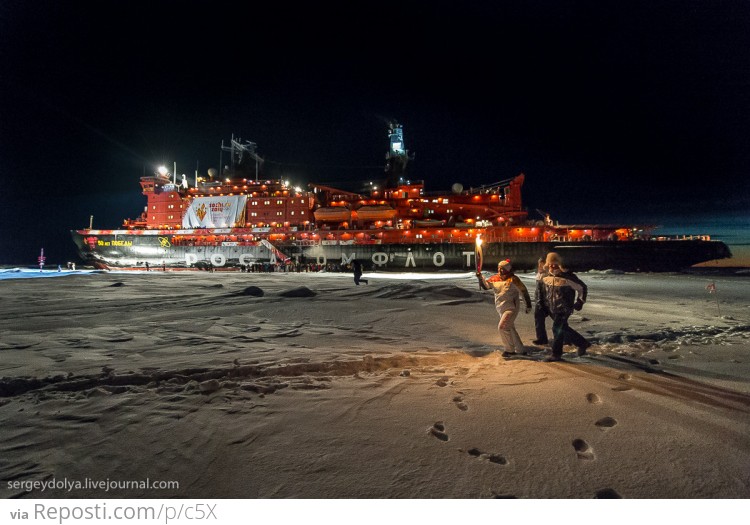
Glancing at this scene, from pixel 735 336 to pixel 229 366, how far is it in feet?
28.1

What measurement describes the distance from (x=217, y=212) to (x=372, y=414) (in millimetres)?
37753

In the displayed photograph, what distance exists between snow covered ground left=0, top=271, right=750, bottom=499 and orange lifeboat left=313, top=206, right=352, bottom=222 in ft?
91.4

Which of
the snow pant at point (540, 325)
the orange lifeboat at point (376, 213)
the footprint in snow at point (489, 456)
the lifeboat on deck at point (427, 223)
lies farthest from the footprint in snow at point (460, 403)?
the orange lifeboat at point (376, 213)

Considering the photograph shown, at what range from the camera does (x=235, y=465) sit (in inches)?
86.6

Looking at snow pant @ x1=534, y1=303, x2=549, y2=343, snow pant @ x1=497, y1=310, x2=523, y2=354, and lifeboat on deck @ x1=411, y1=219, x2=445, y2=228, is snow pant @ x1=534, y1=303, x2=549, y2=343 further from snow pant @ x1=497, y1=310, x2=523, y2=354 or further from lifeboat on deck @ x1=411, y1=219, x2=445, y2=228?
lifeboat on deck @ x1=411, y1=219, x2=445, y2=228

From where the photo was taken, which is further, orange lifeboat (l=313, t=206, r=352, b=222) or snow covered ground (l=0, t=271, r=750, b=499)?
orange lifeboat (l=313, t=206, r=352, b=222)

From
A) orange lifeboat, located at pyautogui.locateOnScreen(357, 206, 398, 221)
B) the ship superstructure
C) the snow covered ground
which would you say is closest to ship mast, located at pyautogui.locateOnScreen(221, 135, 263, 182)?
the ship superstructure

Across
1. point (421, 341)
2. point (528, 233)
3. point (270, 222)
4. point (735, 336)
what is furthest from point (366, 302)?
point (270, 222)

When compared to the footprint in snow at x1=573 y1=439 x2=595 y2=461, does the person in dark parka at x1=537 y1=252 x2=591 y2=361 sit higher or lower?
higher

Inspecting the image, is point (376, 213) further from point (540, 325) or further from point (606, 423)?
point (606, 423)

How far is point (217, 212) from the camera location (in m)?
35.9

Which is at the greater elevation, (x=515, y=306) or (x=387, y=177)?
(x=387, y=177)

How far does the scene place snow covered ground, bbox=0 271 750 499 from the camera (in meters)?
2.09
